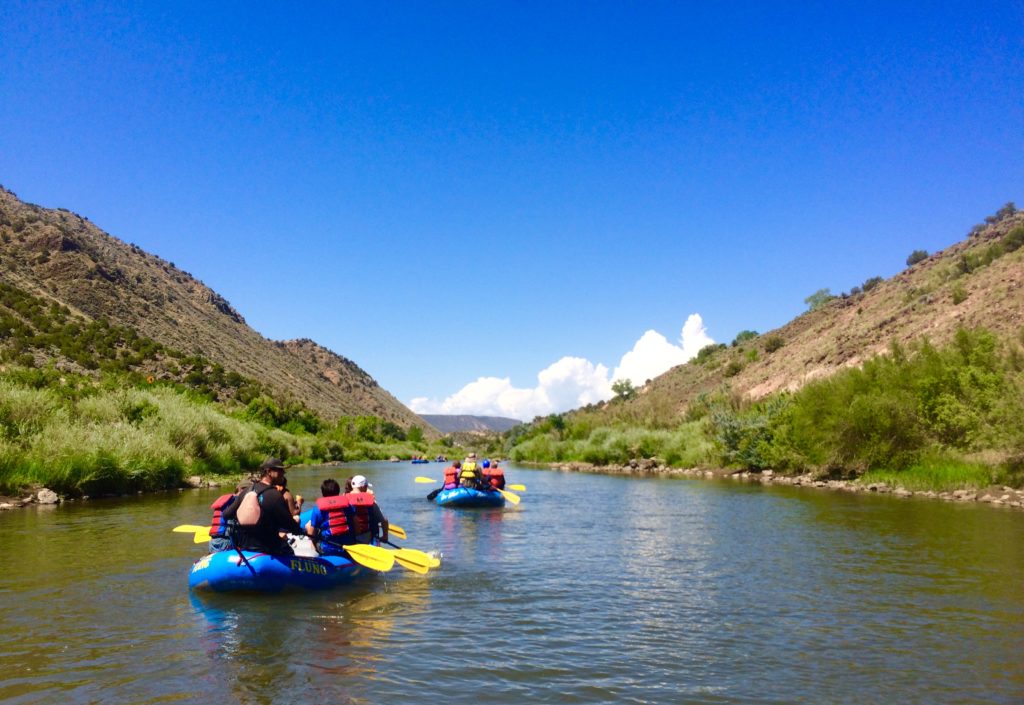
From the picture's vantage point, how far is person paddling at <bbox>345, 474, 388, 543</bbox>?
1370cm

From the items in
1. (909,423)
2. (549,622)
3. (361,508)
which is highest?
(909,423)

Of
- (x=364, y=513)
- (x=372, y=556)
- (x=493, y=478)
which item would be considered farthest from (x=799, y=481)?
(x=372, y=556)

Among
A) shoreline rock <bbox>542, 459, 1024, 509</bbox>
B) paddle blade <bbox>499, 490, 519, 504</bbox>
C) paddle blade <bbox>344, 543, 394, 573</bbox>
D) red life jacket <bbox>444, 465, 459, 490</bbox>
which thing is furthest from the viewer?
red life jacket <bbox>444, 465, 459, 490</bbox>

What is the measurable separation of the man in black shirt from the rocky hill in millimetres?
62566

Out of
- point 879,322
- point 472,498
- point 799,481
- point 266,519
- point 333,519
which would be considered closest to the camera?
point 266,519

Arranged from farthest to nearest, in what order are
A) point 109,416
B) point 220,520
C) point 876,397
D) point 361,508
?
1. point 876,397
2. point 109,416
3. point 361,508
4. point 220,520

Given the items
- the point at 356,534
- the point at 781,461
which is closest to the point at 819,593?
the point at 356,534

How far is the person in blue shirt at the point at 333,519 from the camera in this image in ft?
43.0

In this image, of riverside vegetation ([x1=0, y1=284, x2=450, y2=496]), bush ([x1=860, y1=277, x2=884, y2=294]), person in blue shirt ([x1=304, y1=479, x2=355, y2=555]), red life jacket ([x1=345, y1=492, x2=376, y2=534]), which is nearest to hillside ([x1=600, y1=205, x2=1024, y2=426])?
bush ([x1=860, y1=277, x2=884, y2=294])

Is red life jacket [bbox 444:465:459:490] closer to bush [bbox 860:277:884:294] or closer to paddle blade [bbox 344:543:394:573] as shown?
paddle blade [bbox 344:543:394:573]

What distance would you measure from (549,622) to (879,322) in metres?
57.0

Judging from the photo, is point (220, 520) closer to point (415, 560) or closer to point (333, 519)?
point (333, 519)

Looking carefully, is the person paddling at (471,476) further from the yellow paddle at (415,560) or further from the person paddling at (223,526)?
the person paddling at (223,526)

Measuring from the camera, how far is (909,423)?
30.1 m
